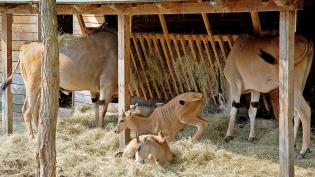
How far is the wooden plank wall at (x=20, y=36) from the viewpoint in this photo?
1366cm

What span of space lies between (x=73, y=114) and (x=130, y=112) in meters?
3.17

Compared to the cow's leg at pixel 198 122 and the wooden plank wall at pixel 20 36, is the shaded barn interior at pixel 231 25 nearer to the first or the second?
the cow's leg at pixel 198 122

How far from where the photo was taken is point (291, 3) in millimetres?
7727

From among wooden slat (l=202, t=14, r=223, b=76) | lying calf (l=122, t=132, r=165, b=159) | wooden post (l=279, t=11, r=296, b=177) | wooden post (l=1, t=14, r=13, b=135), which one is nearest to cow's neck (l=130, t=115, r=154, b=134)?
lying calf (l=122, t=132, r=165, b=159)

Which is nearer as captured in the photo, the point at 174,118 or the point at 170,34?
the point at 174,118

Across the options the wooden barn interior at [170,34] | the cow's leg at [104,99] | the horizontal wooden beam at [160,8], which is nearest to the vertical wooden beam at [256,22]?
the wooden barn interior at [170,34]

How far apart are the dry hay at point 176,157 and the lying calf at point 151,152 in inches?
5.3

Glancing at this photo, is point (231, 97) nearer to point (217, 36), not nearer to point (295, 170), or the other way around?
point (217, 36)

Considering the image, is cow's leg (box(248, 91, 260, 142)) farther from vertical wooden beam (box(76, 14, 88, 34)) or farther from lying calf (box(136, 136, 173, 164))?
vertical wooden beam (box(76, 14, 88, 34))

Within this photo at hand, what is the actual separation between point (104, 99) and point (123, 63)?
5.69ft

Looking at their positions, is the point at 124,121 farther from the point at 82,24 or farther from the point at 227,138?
the point at 82,24

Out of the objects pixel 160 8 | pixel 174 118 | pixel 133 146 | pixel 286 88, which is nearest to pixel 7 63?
pixel 174 118

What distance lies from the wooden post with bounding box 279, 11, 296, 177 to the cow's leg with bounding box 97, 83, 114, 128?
4.16 metres

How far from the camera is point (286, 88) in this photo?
26.0ft
